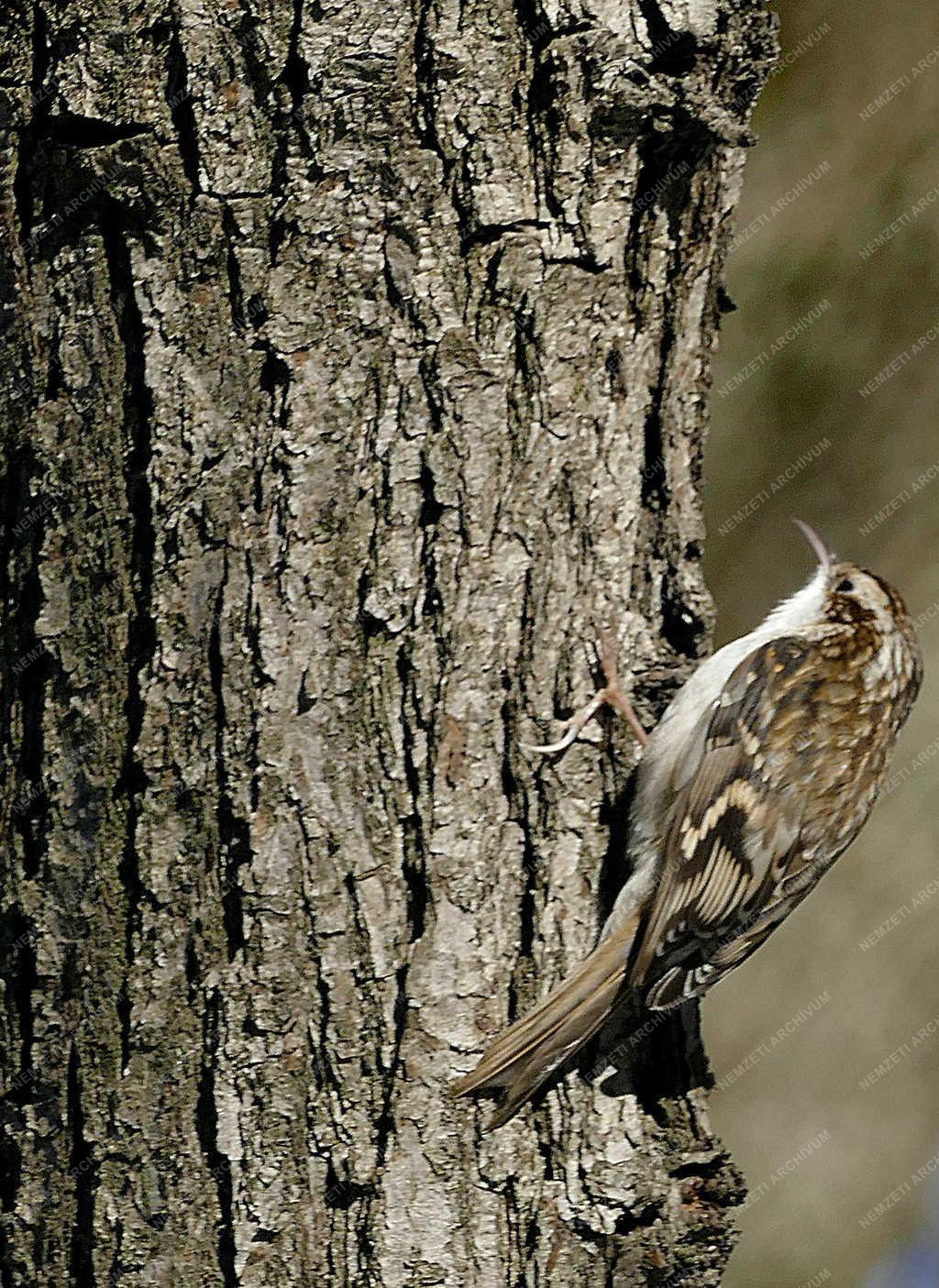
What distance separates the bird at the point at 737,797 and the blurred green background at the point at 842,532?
1065mm

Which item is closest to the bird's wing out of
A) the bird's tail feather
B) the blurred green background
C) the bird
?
the bird

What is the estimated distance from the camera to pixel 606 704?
5.95 feet

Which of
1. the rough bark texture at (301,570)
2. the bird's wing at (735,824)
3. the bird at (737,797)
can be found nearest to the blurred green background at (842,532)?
the bird at (737,797)

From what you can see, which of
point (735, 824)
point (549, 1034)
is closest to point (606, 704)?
point (549, 1034)

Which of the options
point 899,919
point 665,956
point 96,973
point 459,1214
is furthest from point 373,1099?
point 899,919

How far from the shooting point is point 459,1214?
→ 1721 millimetres

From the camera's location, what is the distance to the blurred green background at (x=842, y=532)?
11.9ft

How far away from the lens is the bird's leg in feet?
5.84

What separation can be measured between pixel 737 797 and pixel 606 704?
61cm

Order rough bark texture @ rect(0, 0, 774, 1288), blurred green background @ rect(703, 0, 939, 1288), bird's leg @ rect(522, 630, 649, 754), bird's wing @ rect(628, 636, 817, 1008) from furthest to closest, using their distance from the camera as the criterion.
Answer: blurred green background @ rect(703, 0, 939, 1288) < bird's wing @ rect(628, 636, 817, 1008) < bird's leg @ rect(522, 630, 649, 754) < rough bark texture @ rect(0, 0, 774, 1288)

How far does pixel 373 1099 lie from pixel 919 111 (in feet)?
9.23

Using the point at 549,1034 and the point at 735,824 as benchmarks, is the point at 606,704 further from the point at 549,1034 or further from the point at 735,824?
the point at 735,824

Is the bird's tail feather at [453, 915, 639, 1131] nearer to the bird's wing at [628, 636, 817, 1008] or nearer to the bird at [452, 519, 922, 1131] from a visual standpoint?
the bird at [452, 519, 922, 1131]

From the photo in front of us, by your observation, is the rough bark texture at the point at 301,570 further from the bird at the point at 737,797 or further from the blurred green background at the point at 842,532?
the blurred green background at the point at 842,532
